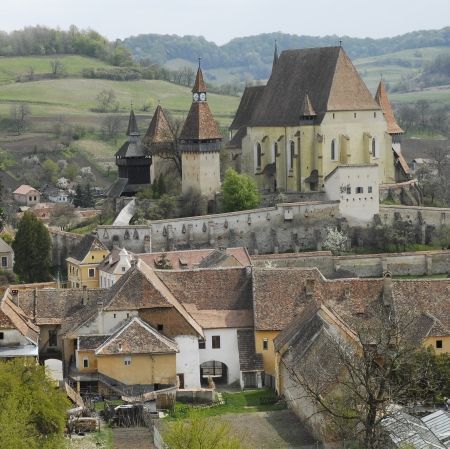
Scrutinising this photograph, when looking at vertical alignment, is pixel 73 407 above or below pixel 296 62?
below

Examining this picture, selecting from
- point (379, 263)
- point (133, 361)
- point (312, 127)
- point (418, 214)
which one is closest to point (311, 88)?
point (312, 127)

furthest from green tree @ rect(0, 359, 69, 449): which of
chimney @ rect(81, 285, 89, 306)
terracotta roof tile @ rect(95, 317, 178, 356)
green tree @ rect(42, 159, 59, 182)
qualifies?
green tree @ rect(42, 159, 59, 182)

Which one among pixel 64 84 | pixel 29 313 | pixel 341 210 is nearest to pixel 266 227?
pixel 341 210

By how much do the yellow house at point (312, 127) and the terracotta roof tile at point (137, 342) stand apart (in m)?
36.6

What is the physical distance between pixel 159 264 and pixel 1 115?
315ft

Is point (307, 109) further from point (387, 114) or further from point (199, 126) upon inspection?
point (387, 114)

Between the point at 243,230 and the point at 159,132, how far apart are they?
10388 mm

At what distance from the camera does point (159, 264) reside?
74.8 metres

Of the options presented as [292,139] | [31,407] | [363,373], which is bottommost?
[31,407]

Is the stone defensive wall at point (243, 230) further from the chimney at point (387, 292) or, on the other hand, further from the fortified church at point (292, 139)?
the chimney at point (387, 292)

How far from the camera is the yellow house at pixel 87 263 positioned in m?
78.6

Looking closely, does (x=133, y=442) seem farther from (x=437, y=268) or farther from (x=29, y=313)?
(x=437, y=268)

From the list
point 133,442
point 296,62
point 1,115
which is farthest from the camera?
point 1,115

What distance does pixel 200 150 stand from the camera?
88.9 m
